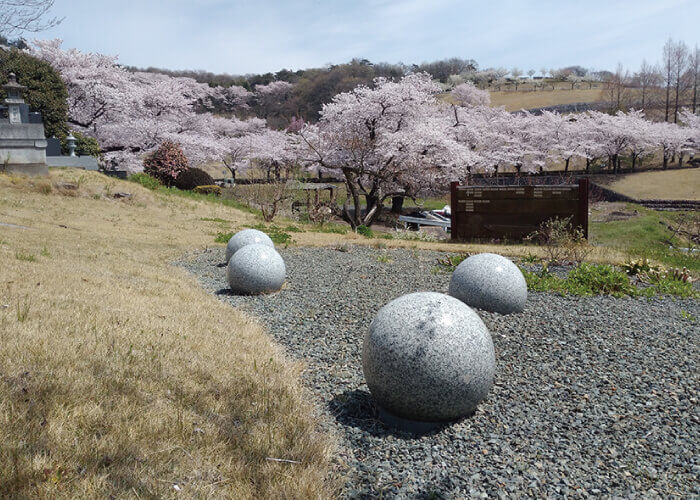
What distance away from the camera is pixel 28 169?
18.8 metres

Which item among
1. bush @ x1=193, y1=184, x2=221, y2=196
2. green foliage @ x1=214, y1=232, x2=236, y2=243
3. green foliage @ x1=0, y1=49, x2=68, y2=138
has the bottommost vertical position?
green foliage @ x1=214, y1=232, x2=236, y2=243

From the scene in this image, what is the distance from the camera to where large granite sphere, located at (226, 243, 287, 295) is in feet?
26.8

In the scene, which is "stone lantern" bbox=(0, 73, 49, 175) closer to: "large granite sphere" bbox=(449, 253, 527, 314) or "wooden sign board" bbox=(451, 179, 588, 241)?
"wooden sign board" bbox=(451, 179, 588, 241)

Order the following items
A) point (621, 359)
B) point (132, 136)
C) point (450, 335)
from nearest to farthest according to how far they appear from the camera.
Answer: point (450, 335), point (621, 359), point (132, 136)

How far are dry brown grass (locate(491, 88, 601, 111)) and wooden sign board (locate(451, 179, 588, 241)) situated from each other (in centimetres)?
6904

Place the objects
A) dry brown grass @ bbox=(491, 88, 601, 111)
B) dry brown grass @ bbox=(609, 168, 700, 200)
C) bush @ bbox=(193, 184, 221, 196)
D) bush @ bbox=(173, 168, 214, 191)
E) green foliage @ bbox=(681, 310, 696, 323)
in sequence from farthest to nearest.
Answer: dry brown grass @ bbox=(491, 88, 601, 111)
dry brown grass @ bbox=(609, 168, 700, 200)
bush @ bbox=(173, 168, 214, 191)
bush @ bbox=(193, 184, 221, 196)
green foliage @ bbox=(681, 310, 696, 323)

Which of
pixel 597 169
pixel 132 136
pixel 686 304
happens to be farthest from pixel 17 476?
pixel 597 169

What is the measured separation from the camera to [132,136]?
30.9m

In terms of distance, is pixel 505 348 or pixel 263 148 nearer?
pixel 505 348

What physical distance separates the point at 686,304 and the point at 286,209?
19586 mm

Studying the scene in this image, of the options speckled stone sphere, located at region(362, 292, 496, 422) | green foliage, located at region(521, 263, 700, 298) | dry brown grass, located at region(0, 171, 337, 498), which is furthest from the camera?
green foliage, located at region(521, 263, 700, 298)

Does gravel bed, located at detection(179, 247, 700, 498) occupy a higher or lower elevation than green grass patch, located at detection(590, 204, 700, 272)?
higher

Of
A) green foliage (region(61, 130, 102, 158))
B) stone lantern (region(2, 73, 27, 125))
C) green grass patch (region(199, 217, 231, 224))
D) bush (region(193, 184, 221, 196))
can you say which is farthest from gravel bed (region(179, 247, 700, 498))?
green foliage (region(61, 130, 102, 158))

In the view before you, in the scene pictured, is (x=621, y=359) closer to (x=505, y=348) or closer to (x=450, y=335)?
(x=505, y=348)
